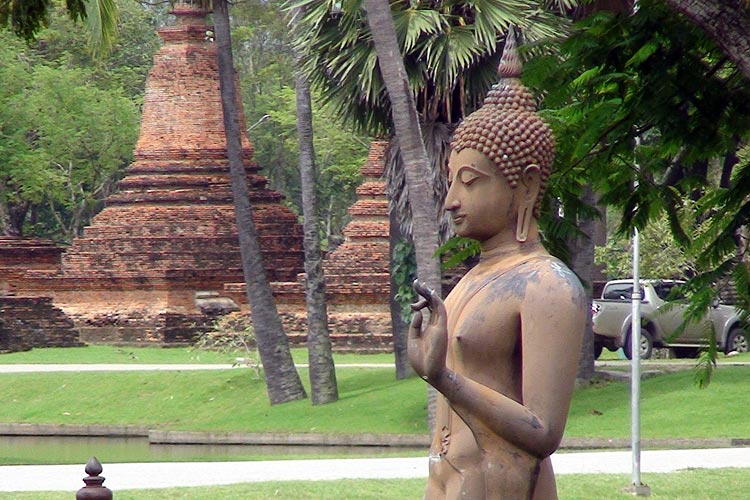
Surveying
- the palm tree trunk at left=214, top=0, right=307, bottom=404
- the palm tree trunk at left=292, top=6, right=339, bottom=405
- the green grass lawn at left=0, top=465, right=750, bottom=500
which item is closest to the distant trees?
the palm tree trunk at left=214, top=0, right=307, bottom=404

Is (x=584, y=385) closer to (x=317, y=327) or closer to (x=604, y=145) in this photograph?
(x=317, y=327)

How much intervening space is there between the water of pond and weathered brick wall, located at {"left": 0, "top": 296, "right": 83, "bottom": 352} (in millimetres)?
9811

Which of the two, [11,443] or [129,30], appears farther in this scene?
[129,30]

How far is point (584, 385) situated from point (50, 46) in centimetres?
3228

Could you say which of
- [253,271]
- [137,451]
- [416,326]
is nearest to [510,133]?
[416,326]

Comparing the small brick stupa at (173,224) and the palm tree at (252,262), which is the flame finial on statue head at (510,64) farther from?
the small brick stupa at (173,224)

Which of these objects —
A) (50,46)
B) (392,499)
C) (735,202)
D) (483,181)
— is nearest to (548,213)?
(735,202)

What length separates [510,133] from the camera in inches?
184

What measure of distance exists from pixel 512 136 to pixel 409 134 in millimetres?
11644

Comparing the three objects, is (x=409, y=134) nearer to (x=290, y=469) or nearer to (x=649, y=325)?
(x=290, y=469)

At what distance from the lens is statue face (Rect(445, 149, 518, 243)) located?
4672 millimetres

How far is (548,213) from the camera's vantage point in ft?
25.3

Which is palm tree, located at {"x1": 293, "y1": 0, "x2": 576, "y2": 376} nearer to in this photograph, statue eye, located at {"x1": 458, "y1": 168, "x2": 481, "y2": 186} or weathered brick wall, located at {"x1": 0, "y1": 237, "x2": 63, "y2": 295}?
statue eye, located at {"x1": 458, "y1": 168, "x2": 481, "y2": 186}

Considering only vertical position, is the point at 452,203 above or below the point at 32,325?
above
